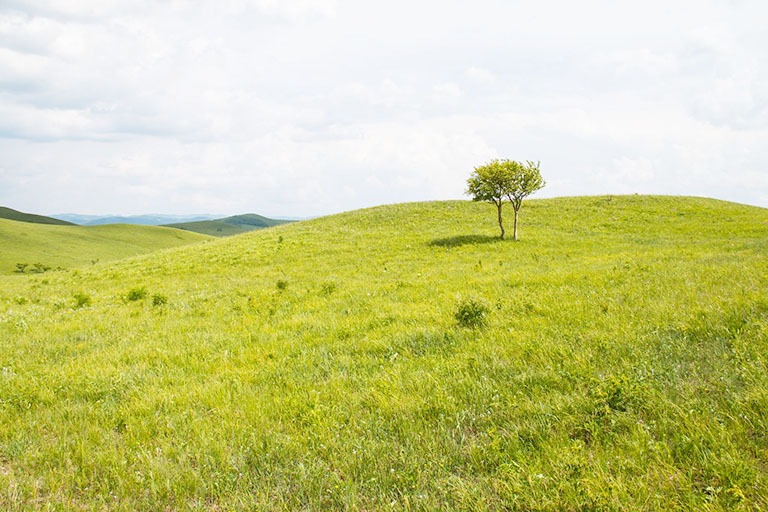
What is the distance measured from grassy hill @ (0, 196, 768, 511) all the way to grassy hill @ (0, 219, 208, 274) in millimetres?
80841

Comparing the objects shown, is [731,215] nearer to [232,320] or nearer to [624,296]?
[624,296]

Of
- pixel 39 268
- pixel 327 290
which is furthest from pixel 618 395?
pixel 39 268

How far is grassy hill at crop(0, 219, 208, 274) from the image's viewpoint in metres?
73.4

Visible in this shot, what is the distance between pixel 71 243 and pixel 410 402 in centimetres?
11578

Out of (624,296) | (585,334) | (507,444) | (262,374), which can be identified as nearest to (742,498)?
(507,444)

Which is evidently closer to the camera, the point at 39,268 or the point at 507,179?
the point at 507,179

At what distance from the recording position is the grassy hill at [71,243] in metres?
73.4

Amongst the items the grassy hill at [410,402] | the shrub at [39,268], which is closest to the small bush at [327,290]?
the grassy hill at [410,402]

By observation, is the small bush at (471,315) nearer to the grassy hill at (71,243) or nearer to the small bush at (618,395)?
the small bush at (618,395)

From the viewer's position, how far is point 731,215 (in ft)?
122

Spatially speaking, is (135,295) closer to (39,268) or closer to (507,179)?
(507,179)

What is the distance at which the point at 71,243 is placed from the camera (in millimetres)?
91125

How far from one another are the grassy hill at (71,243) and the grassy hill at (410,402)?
3183 inches

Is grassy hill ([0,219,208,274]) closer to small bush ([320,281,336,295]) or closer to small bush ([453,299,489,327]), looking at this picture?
small bush ([320,281,336,295])
